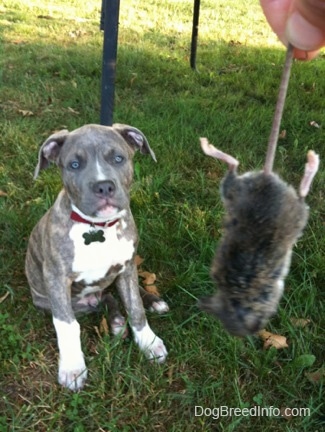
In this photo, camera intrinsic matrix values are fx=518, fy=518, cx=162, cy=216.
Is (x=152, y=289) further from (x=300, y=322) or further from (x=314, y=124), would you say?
(x=314, y=124)

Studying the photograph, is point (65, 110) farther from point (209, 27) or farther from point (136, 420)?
point (209, 27)

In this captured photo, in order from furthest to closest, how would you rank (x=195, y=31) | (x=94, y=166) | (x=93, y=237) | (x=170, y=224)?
(x=195, y=31), (x=170, y=224), (x=93, y=237), (x=94, y=166)

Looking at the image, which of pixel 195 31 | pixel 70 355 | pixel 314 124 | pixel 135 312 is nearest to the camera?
pixel 70 355

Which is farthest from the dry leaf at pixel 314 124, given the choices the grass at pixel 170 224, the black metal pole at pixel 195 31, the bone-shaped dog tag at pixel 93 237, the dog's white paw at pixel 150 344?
the bone-shaped dog tag at pixel 93 237

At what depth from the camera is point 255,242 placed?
1458mm

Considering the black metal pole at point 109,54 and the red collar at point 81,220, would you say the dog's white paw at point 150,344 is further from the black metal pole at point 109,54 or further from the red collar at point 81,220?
the black metal pole at point 109,54

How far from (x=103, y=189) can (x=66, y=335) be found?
91 centimetres

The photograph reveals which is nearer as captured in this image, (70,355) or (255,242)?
(255,242)

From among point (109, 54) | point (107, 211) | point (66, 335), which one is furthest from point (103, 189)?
point (109, 54)

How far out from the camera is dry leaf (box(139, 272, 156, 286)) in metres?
3.58

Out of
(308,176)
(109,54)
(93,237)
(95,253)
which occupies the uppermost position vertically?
(308,176)

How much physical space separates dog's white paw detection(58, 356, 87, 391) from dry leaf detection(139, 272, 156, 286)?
0.84m

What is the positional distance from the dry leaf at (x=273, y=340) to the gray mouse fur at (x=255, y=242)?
1576 mm

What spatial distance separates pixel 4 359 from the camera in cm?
296
